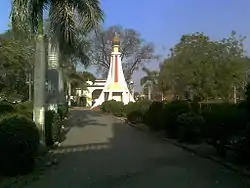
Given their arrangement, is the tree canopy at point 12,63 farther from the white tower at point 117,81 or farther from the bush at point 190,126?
the white tower at point 117,81

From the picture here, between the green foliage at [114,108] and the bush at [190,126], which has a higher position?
the green foliage at [114,108]

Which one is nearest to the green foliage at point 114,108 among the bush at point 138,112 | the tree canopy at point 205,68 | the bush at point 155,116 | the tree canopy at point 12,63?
the tree canopy at point 205,68

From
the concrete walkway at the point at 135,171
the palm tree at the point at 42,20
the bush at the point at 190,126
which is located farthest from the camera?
the bush at the point at 190,126

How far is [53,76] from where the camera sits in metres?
27.0

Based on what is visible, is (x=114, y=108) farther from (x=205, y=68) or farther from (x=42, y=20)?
(x=42, y=20)

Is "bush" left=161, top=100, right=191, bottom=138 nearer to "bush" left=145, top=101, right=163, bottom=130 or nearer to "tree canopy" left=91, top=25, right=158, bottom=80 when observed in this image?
"bush" left=145, top=101, right=163, bottom=130

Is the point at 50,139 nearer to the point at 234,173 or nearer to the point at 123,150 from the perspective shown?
the point at 123,150

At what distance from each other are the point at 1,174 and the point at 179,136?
1061 cm

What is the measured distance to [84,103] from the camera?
114 m

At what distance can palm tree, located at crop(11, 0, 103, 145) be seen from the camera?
17.3 meters

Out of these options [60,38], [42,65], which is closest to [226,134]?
[42,65]

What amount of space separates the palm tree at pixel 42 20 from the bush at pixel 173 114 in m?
5.58

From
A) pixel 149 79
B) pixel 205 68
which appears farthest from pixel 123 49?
pixel 205 68

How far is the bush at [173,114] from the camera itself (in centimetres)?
2189
